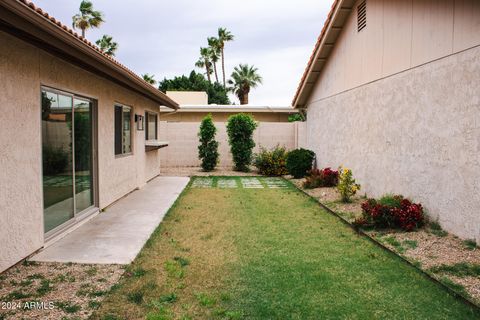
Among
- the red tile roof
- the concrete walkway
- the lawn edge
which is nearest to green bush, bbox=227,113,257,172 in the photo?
the red tile roof

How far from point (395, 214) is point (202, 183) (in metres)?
7.95

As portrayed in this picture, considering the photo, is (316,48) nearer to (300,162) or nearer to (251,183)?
(300,162)

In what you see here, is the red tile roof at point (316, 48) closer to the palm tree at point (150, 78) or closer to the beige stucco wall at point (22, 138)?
the beige stucco wall at point (22, 138)

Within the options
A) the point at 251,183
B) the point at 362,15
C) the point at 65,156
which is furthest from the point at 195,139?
the point at 65,156

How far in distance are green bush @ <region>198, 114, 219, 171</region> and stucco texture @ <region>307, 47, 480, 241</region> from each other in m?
7.06

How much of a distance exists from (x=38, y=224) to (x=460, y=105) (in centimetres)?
620

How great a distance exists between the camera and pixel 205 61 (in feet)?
163

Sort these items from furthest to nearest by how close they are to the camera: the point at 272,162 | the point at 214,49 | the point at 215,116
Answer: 1. the point at 214,49
2. the point at 215,116
3. the point at 272,162

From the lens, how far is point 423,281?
489 cm

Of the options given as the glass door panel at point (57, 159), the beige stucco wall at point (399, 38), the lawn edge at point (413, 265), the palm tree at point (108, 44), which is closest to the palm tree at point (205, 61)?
the palm tree at point (108, 44)

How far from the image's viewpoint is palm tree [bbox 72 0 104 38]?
1362 inches

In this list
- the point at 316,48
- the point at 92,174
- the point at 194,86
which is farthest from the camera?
the point at 194,86

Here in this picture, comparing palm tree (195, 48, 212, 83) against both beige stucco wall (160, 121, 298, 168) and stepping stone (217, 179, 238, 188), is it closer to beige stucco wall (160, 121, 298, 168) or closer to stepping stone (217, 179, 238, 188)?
beige stucco wall (160, 121, 298, 168)

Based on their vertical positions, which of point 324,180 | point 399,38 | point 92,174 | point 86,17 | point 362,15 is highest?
point 86,17
